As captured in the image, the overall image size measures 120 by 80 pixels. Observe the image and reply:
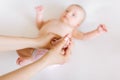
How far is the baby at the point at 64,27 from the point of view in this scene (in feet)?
3.52

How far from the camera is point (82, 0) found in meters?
1.34

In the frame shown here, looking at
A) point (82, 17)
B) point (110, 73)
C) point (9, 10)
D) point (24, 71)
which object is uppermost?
point (9, 10)

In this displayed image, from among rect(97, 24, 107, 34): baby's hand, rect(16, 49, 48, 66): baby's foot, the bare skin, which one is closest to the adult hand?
the bare skin

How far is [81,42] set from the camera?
1196 mm

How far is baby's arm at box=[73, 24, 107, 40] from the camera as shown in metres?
1.17

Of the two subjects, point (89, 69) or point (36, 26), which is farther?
point (36, 26)

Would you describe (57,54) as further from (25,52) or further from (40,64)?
(25,52)

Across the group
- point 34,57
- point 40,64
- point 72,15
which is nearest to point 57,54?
point 40,64

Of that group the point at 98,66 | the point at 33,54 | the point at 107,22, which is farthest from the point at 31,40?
the point at 107,22

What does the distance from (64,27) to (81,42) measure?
119 millimetres

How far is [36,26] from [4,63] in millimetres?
245

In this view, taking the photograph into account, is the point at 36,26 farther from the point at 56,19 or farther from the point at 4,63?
the point at 4,63

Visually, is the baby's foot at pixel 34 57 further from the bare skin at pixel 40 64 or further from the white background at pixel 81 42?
the bare skin at pixel 40 64

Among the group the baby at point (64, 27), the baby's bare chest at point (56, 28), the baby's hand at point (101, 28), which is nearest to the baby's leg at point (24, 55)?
the baby at point (64, 27)
